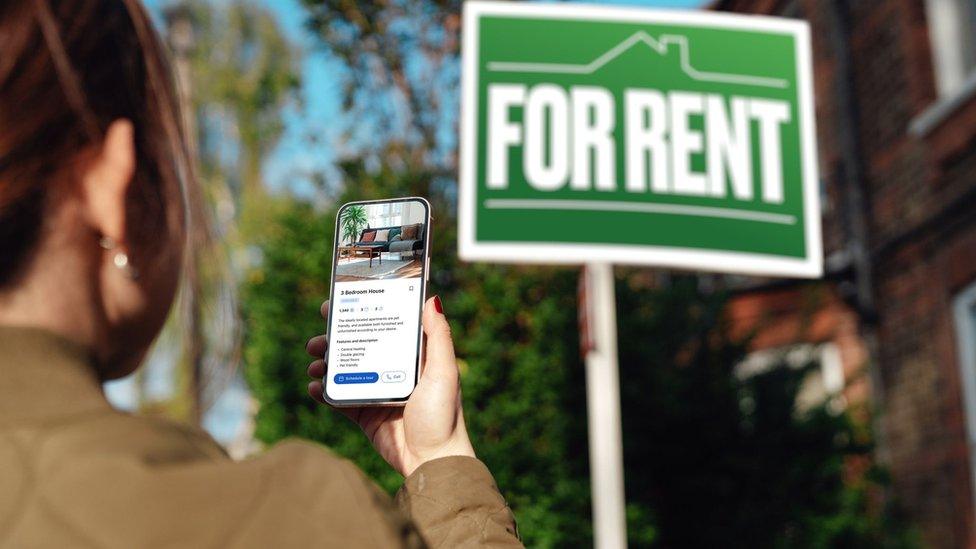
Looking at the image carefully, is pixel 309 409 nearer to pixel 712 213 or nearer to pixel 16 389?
pixel 712 213

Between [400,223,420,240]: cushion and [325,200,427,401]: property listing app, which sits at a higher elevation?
[400,223,420,240]: cushion

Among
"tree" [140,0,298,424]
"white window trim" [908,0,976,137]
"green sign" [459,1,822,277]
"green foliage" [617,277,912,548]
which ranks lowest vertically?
"green foliage" [617,277,912,548]

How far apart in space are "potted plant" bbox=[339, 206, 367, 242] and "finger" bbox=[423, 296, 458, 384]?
0.16 m

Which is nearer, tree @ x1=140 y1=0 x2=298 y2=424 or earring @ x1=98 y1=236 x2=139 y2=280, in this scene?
earring @ x1=98 y1=236 x2=139 y2=280

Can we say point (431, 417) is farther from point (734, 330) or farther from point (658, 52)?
point (734, 330)

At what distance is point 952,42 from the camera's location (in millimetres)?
9344

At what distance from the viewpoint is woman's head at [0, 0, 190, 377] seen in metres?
0.94

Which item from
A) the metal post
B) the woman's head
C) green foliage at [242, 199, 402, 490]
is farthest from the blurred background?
the woman's head

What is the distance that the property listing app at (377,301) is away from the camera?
4.89 feet

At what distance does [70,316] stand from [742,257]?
4073mm

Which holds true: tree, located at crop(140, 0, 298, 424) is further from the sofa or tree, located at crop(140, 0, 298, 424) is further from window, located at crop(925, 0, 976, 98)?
the sofa

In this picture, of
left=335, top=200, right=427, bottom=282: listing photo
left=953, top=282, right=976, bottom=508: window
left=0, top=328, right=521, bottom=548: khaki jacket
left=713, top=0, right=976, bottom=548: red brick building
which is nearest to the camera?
left=0, top=328, right=521, bottom=548: khaki jacket

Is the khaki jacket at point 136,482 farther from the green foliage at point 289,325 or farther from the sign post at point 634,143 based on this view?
the green foliage at point 289,325

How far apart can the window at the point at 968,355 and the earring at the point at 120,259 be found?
8.42 m
